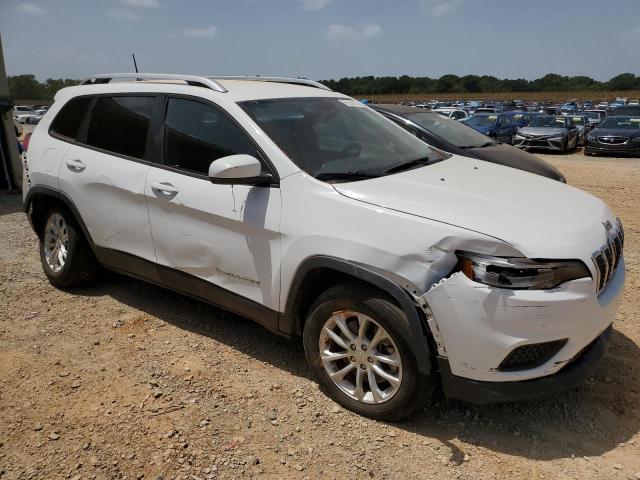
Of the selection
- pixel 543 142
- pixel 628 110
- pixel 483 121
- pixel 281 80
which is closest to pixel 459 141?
pixel 281 80

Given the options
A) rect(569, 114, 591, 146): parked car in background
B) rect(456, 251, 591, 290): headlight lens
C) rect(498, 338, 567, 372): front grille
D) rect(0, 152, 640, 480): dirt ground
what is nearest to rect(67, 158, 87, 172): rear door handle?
rect(0, 152, 640, 480): dirt ground

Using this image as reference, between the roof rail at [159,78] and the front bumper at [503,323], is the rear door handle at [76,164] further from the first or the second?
the front bumper at [503,323]

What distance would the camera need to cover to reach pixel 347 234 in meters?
2.63

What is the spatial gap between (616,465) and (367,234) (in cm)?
164

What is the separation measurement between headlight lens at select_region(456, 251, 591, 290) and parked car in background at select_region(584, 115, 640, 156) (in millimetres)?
16158

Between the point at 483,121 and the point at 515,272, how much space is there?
61.7ft

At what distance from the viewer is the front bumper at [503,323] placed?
2.32 metres

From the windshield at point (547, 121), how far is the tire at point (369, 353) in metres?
17.3

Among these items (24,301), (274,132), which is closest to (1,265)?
(24,301)

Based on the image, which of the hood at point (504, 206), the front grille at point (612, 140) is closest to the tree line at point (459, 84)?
the front grille at point (612, 140)

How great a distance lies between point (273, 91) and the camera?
359 centimetres

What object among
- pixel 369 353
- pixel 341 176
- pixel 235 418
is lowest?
pixel 235 418

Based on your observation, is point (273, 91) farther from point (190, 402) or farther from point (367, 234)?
point (190, 402)

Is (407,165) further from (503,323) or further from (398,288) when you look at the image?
(503,323)
